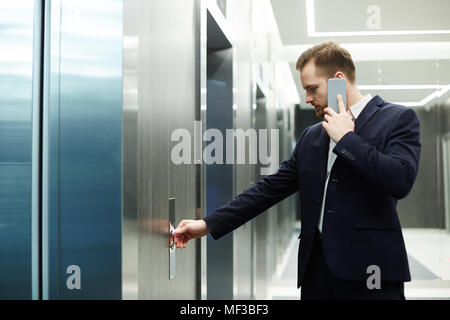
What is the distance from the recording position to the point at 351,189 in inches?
67.7

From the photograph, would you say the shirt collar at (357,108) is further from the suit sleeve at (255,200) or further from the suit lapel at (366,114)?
the suit sleeve at (255,200)

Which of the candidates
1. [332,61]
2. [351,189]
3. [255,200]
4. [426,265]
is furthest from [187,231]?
[426,265]

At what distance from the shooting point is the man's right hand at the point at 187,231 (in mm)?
1917

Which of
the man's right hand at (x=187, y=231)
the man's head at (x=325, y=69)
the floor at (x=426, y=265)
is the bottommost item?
the floor at (x=426, y=265)

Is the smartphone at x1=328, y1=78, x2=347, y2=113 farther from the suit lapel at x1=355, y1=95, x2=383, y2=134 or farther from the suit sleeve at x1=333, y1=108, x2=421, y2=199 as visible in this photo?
the suit sleeve at x1=333, y1=108, x2=421, y2=199

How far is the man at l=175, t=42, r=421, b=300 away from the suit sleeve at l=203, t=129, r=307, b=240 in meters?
0.12

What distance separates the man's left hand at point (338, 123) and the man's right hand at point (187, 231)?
662 millimetres

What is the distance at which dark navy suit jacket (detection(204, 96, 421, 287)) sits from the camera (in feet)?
5.15

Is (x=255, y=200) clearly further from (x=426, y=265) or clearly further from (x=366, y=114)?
(x=426, y=265)

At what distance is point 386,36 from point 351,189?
3549 mm

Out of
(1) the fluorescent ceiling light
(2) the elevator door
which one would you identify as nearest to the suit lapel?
(2) the elevator door

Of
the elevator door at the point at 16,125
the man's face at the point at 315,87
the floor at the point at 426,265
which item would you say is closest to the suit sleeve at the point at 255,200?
the man's face at the point at 315,87

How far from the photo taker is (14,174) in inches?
52.3
